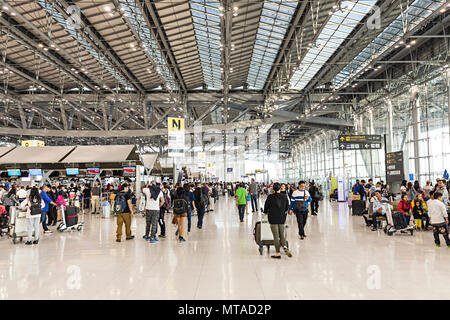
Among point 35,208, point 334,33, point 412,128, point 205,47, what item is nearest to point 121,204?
A: point 35,208

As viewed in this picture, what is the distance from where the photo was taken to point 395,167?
67.4 feet

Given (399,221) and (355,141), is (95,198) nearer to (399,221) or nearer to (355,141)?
(399,221)

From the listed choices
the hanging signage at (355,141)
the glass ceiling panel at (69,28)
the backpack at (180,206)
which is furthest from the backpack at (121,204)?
the hanging signage at (355,141)

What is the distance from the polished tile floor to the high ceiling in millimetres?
8586

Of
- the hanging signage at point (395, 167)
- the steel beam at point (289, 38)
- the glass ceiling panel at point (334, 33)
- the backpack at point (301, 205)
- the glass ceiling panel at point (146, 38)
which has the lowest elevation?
the backpack at point (301, 205)

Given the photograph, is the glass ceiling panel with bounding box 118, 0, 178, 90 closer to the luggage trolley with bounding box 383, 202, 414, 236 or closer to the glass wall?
the luggage trolley with bounding box 383, 202, 414, 236

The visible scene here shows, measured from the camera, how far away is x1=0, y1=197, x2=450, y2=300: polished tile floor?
16.9 feet

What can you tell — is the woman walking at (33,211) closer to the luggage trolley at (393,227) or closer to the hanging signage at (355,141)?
the luggage trolley at (393,227)

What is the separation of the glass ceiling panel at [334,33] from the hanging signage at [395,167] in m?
6.66

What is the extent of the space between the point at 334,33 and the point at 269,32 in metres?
3.46

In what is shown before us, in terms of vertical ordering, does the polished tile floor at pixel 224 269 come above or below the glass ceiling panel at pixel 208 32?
below

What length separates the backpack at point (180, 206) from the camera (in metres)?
9.98
